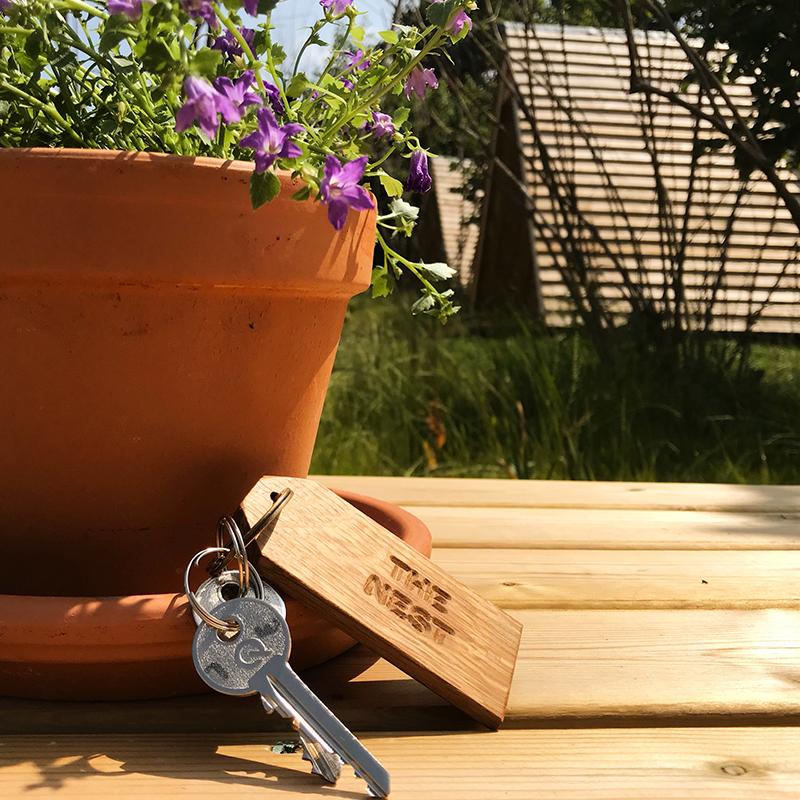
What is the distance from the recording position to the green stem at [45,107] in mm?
738

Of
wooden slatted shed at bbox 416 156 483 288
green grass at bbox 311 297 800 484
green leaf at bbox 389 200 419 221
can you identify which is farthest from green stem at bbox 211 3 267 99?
wooden slatted shed at bbox 416 156 483 288

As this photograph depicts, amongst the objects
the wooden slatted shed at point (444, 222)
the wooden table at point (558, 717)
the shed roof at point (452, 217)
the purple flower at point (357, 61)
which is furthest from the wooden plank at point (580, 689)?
the shed roof at point (452, 217)

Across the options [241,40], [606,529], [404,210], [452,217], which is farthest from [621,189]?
[452,217]

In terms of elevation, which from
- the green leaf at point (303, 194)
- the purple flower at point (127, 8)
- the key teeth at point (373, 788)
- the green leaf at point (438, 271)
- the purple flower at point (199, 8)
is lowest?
the key teeth at point (373, 788)

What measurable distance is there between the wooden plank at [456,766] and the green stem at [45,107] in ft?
1.74

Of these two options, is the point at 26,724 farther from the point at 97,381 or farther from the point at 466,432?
the point at 466,432

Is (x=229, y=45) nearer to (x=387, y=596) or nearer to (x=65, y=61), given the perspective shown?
(x=65, y=61)

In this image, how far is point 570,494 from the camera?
1550 mm

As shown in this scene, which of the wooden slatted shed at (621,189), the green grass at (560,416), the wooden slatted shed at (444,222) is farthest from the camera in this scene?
the wooden slatted shed at (444,222)

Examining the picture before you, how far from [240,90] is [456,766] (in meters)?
0.55

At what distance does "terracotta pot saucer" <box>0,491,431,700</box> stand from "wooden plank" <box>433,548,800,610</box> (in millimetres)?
347

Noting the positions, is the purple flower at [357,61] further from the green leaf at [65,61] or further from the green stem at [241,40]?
the green leaf at [65,61]

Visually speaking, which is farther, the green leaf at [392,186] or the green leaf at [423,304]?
the green leaf at [423,304]

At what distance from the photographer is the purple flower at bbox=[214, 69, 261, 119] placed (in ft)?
2.22
